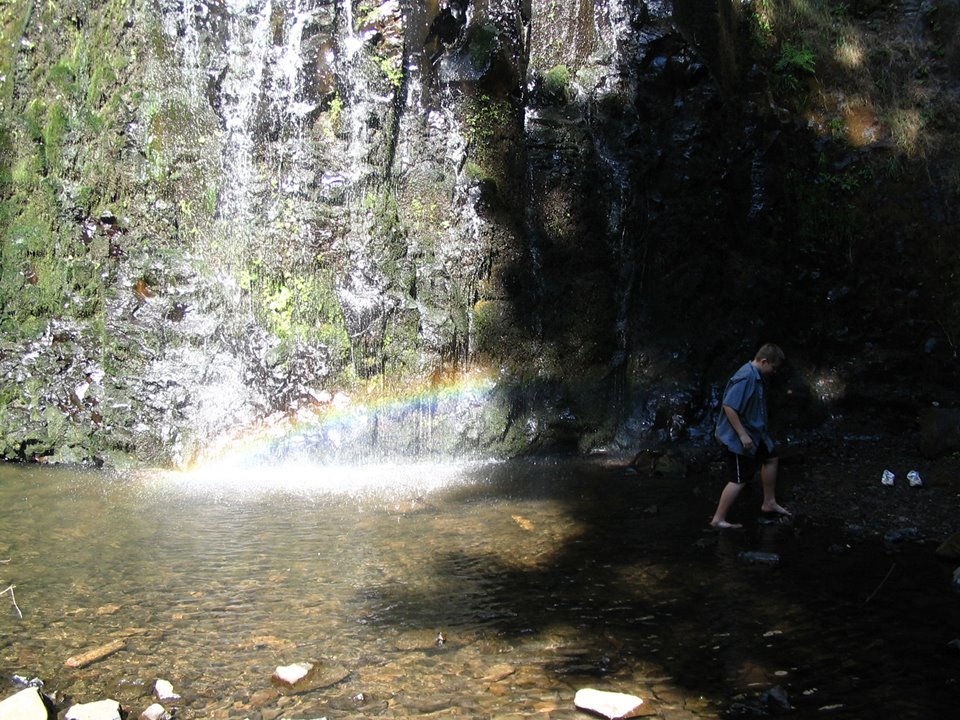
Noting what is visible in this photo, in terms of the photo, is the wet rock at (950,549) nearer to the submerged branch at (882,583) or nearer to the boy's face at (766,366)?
the submerged branch at (882,583)

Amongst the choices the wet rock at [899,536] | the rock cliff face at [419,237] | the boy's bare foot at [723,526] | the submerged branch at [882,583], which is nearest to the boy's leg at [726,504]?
the boy's bare foot at [723,526]

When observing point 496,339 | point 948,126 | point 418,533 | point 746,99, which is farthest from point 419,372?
point 948,126

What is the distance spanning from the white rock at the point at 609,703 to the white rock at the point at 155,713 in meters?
2.00

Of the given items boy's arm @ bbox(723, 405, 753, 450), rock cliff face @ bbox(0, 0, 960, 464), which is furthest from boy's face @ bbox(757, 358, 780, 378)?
rock cliff face @ bbox(0, 0, 960, 464)

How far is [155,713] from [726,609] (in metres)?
3.33

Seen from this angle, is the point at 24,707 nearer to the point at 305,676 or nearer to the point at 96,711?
the point at 96,711

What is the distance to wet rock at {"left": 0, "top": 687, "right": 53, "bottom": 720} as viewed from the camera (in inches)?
137

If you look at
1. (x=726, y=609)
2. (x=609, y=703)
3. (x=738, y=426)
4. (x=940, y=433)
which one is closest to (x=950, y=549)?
(x=738, y=426)

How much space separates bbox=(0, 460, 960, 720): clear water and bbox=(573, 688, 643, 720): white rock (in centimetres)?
10

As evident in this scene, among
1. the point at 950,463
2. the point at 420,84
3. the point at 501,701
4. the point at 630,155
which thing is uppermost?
the point at 420,84

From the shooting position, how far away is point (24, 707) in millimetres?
3543

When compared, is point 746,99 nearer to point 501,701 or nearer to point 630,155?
point 630,155

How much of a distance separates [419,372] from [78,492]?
13.5ft

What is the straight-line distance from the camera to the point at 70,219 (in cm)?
999
